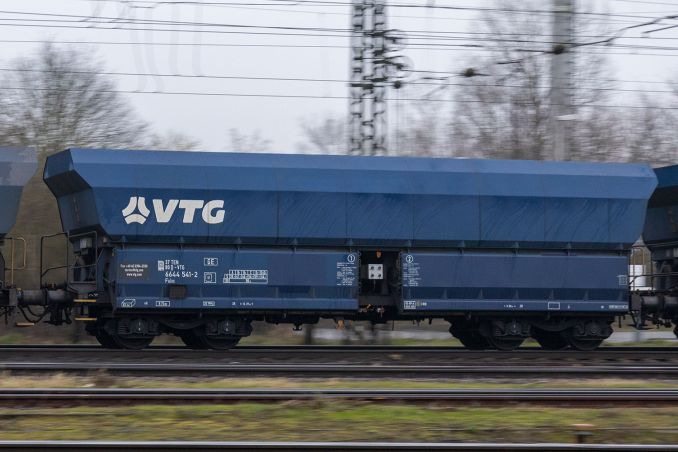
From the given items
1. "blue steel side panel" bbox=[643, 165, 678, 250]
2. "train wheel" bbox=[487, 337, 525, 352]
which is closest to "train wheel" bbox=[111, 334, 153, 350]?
"train wheel" bbox=[487, 337, 525, 352]

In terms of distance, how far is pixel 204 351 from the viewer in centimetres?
1647

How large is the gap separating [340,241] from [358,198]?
1007 millimetres

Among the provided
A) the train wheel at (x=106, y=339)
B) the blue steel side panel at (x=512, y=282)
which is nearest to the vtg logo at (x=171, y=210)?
the train wheel at (x=106, y=339)

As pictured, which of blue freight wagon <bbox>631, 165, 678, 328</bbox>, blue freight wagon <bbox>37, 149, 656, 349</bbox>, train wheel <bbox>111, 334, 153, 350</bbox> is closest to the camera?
blue freight wagon <bbox>37, 149, 656, 349</bbox>

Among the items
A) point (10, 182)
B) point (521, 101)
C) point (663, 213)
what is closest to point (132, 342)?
point (10, 182)

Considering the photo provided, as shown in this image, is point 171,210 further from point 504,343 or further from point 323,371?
point 504,343

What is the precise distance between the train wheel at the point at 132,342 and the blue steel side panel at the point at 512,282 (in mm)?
5595

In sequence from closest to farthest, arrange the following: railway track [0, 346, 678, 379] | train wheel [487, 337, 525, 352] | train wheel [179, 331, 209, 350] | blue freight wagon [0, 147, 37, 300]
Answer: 1. railway track [0, 346, 678, 379]
2. blue freight wagon [0, 147, 37, 300]
3. train wheel [179, 331, 209, 350]
4. train wheel [487, 337, 525, 352]

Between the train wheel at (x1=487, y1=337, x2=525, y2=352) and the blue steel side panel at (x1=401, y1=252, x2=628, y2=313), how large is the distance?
3.12 feet

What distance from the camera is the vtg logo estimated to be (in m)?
16.6

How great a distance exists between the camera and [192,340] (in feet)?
59.6

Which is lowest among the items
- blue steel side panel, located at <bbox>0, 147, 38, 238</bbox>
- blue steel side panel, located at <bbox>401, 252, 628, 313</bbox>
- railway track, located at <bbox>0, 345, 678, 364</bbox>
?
railway track, located at <bbox>0, 345, 678, 364</bbox>

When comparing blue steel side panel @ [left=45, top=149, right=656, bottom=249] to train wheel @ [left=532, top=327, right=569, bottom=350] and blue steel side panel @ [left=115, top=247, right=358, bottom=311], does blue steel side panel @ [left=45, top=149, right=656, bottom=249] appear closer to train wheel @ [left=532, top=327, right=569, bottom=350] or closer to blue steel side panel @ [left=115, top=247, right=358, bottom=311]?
blue steel side panel @ [left=115, top=247, right=358, bottom=311]

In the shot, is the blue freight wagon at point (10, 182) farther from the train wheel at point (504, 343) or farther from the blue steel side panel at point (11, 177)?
the train wheel at point (504, 343)
